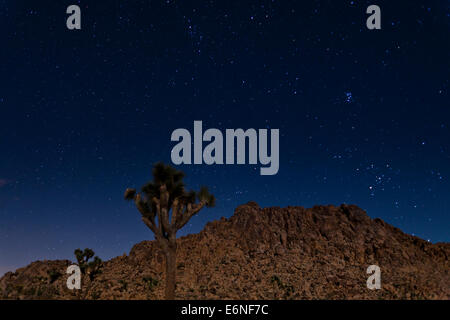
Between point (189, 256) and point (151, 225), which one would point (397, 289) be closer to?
point (189, 256)

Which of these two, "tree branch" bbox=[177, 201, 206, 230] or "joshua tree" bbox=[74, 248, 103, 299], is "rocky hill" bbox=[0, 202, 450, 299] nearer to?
"joshua tree" bbox=[74, 248, 103, 299]

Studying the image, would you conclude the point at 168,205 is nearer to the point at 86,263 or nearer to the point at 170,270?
the point at 170,270

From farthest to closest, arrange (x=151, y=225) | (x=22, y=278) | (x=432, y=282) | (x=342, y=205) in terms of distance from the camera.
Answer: (x=342, y=205) → (x=22, y=278) → (x=432, y=282) → (x=151, y=225)

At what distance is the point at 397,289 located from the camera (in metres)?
35.2

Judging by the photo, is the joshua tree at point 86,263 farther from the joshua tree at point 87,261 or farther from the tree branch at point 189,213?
the tree branch at point 189,213

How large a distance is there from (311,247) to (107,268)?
3131cm

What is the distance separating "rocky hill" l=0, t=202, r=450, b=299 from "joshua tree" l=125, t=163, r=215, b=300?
1284cm

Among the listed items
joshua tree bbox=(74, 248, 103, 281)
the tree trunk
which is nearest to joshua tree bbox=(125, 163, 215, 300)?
the tree trunk

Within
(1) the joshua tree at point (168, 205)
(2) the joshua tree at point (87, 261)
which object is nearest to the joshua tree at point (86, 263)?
(2) the joshua tree at point (87, 261)

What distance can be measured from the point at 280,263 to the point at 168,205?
3153cm

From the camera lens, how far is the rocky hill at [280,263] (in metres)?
32.9
